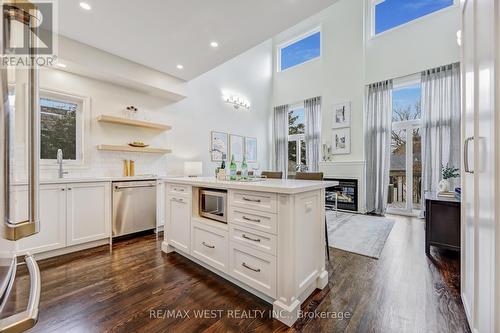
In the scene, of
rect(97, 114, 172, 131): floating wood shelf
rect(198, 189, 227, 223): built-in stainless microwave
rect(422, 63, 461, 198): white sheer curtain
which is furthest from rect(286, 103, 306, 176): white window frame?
rect(198, 189, 227, 223): built-in stainless microwave

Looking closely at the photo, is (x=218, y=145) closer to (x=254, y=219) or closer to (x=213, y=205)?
(x=213, y=205)

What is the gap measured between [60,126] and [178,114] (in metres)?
2.03

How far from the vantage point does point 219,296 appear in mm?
1840

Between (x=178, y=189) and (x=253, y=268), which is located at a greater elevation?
(x=178, y=189)

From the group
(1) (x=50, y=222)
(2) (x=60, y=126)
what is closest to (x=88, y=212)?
(1) (x=50, y=222)

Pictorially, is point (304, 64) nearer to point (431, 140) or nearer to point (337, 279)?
point (431, 140)

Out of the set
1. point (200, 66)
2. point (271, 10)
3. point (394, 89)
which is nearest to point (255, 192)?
point (271, 10)

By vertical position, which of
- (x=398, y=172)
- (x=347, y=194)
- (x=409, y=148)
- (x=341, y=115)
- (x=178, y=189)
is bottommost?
(x=347, y=194)

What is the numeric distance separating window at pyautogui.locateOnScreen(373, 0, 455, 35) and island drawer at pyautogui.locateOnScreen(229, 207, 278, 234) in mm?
6155

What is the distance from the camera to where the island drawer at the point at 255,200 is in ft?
5.27

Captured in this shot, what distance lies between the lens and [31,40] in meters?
0.69

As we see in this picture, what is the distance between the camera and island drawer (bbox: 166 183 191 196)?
2426 mm

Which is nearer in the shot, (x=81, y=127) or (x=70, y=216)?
(x=70, y=216)
